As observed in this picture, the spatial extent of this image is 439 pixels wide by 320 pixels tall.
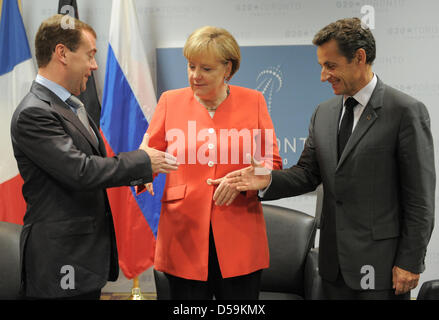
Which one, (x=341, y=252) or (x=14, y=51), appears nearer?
(x=341, y=252)

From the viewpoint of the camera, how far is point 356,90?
1.72 metres

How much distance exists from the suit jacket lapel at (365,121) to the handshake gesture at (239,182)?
0.33m

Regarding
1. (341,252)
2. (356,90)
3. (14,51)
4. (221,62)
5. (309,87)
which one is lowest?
(341,252)

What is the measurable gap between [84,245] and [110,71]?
1.95 meters

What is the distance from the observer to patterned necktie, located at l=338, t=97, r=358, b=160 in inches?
68.0

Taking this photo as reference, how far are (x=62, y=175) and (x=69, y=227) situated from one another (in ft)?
0.68

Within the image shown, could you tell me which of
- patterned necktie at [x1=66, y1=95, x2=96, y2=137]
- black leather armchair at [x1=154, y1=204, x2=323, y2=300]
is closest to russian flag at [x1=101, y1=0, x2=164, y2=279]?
black leather armchair at [x1=154, y1=204, x2=323, y2=300]

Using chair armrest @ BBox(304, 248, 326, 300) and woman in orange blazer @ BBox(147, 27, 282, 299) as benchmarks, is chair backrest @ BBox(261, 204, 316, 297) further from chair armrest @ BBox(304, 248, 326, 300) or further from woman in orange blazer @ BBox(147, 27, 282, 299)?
woman in orange blazer @ BBox(147, 27, 282, 299)

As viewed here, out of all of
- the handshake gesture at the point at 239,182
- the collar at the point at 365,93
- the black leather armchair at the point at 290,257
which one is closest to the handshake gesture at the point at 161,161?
the handshake gesture at the point at 239,182

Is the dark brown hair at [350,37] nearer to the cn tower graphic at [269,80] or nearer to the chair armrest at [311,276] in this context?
the chair armrest at [311,276]
